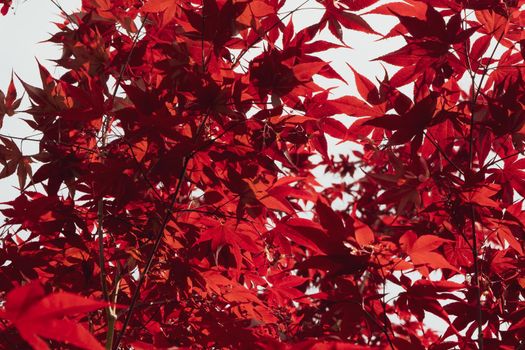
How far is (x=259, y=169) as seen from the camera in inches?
53.7

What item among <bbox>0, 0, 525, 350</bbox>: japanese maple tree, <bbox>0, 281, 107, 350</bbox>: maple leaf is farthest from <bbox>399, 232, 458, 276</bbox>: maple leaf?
<bbox>0, 281, 107, 350</bbox>: maple leaf

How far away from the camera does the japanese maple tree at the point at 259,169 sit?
3.84ft

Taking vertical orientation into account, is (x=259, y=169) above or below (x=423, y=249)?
above

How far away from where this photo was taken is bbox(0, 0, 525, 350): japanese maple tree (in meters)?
1.17

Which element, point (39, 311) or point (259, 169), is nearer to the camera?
point (39, 311)

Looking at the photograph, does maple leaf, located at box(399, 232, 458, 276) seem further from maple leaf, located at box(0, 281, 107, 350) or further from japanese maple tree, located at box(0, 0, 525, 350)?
maple leaf, located at box(0, 281, 107, 350)

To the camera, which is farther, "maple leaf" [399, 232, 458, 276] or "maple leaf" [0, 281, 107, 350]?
"maple leaf" [399, 232, 458, 276]

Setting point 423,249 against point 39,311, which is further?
point 423,249

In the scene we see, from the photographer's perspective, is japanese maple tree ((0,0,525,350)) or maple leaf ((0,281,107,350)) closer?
maple leaf ((0,281,107,350))

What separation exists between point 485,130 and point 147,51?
41.4 inches

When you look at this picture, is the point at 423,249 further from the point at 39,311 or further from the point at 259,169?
the point at 39,311

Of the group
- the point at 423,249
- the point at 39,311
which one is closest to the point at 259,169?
the point at 423,249

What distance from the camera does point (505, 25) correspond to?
1.29 metres

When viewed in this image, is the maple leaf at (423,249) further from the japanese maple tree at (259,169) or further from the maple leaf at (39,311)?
the maple leaf at (39,311)
